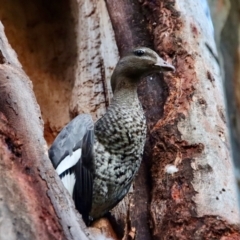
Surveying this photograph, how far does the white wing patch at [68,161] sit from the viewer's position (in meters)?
1.28

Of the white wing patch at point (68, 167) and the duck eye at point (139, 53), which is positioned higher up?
the duck eye at point (139, 53)

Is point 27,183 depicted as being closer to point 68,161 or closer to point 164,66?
point 68,161

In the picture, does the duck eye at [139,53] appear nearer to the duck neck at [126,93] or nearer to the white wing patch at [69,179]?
the duck neck at [126,93]

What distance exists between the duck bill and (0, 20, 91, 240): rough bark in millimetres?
471

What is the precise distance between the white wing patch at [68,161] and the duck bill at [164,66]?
296 mm

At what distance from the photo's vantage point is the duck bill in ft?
4.61

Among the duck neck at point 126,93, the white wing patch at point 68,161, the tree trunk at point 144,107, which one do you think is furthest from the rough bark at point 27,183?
the duck neck at point 126,93

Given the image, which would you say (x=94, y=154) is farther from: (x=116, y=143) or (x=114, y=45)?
(x=114, y=45)

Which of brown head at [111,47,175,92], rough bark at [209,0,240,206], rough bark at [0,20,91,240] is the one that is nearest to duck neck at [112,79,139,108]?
brown head at [111,47,175,92]

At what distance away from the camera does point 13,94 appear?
3.32 ft

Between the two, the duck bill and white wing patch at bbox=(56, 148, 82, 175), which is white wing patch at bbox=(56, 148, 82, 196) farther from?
the duck bill

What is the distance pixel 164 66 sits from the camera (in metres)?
1.41

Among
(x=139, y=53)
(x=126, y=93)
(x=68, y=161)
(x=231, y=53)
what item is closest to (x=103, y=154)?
(x=68, y=161)

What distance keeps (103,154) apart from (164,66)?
0.27m
